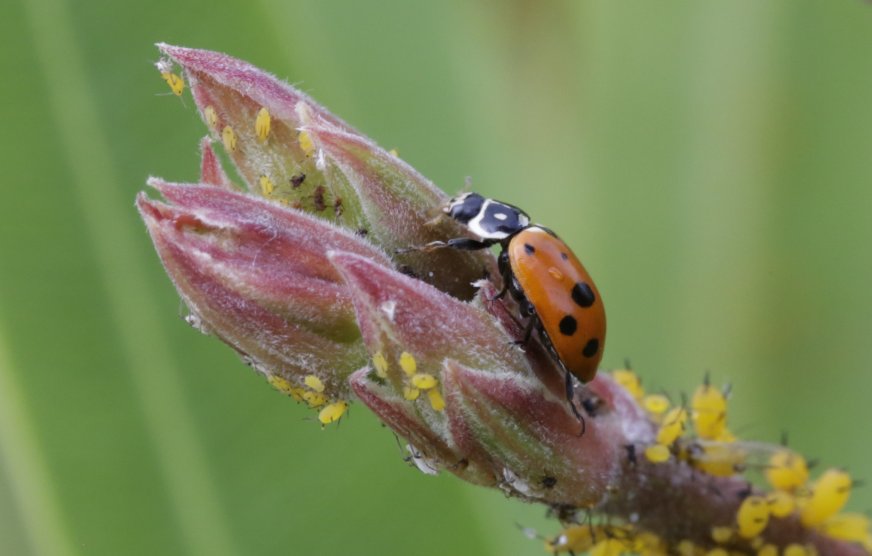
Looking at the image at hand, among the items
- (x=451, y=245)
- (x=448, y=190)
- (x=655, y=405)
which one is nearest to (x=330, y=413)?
(x=451, y=245)

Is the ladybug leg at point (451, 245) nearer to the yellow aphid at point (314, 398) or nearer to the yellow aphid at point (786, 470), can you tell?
the yellow aphid at point (314, 398)

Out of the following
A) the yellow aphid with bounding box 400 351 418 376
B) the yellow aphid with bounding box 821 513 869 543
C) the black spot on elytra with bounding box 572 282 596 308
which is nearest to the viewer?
the yellow aphid with bounding box 400 351 418 376

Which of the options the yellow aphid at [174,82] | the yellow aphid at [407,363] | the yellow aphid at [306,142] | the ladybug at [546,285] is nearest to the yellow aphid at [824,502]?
the ladybug at [546,285]

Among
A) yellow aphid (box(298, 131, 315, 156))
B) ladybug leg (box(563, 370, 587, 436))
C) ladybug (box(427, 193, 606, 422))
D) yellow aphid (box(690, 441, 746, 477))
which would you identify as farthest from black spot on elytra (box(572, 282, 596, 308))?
yellow aphid (box(298, 131, 315, 156))

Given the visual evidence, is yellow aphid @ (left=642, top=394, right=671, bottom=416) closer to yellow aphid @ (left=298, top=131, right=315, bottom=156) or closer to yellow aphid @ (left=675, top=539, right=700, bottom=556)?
yellow aphid @ (left=675, top=539, right=700, bottom=556)

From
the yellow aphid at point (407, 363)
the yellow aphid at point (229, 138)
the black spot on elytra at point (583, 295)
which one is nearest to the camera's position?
the yellow aphid at point (407, 363)

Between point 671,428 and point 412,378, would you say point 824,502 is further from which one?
point 412,378
